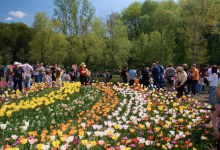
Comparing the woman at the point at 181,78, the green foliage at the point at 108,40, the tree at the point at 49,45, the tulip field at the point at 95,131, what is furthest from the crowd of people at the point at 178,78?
the tree at the point at 49,45

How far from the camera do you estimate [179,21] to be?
2955cm

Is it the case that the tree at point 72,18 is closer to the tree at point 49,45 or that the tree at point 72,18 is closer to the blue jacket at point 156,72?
the tree at point 49,45

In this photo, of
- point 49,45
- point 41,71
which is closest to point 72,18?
point 49,45

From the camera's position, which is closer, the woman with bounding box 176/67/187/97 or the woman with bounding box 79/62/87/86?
the woman with bounding box 176/67/187/97

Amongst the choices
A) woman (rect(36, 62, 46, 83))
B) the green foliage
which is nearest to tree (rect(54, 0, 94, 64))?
the green foliage

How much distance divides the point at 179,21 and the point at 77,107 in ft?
92.4

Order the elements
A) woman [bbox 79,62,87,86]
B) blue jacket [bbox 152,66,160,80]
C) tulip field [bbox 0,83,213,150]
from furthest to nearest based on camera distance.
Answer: woman [bbox 79,62,87,86] < blue jacket [bbox 152,66,160,80] < tulip field [bbox 0,83,213,150]

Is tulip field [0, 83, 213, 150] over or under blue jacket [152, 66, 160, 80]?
under

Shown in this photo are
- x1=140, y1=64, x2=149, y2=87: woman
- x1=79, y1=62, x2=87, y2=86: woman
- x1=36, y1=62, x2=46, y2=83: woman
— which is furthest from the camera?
x1=36, y1=62, x2=46, y2=83: woman

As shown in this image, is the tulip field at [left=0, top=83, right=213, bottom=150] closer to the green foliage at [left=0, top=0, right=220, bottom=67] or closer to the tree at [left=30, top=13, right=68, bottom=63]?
the green foliage at [left=0, top=0, right=220, bottom=67]

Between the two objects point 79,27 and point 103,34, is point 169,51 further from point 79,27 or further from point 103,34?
point 79,27

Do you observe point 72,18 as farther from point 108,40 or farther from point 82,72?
point 82,72

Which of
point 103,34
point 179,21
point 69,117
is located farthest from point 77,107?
point 179,21

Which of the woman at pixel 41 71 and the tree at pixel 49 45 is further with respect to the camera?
the tree at pixel 49 45
